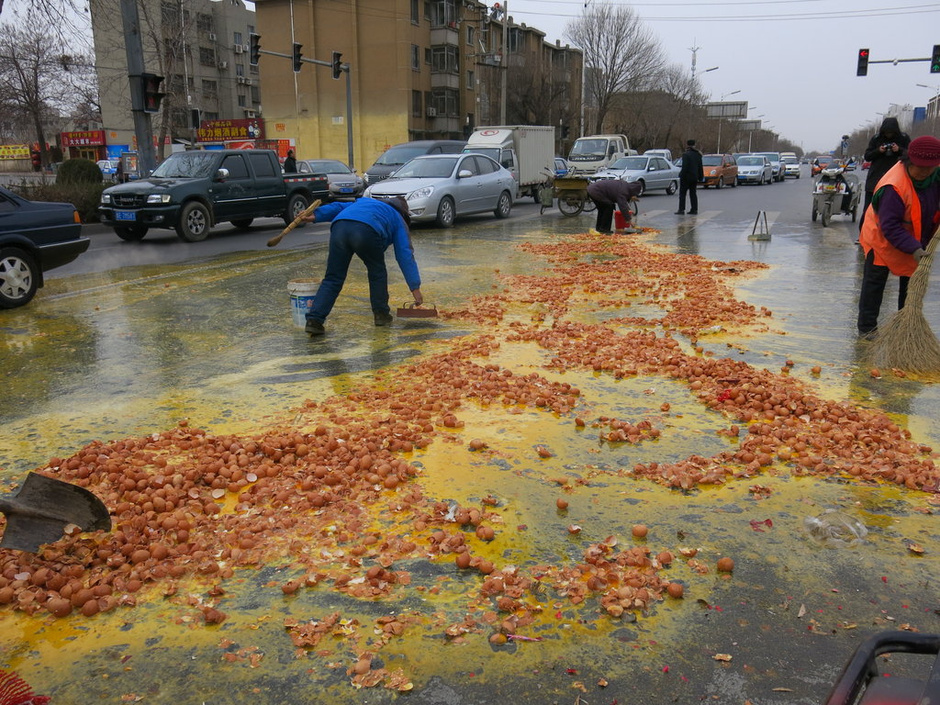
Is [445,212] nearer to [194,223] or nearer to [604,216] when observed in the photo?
[604,216]

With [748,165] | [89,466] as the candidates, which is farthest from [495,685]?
[748,165]

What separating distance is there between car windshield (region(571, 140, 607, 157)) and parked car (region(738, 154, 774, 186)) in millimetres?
11932

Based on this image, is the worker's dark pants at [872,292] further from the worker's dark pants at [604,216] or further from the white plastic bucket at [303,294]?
the worker's dark pants at [604,216]

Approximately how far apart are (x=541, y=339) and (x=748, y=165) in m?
39.0

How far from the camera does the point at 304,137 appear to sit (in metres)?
52.8

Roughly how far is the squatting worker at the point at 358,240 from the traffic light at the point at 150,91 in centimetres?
1243

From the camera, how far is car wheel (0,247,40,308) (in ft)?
28.9

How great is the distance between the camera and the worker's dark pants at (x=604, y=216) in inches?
645

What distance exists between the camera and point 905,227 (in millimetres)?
6605

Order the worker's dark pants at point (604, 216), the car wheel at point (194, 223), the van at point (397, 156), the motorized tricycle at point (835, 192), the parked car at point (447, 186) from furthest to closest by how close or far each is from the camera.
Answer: the van at point (397, 156) < the parked car at point (447, 186) < the motorized tricycle at point (835, 192) < the worker's dark pants at point (604, 216) < the car wheel at point (194, 223)

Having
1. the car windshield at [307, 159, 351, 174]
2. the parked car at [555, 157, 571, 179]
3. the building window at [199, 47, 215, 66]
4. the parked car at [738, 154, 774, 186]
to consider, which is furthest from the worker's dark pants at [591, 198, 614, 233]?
the building window at [199, 47, 215, 66]

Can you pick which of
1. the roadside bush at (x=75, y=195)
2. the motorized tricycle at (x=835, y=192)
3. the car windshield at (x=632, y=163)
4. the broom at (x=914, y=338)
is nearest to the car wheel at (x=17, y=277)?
the broom at (x=914, y=338)

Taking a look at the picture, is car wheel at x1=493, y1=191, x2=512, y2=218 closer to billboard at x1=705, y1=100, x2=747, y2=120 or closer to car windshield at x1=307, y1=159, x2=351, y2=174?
car windshield at x1=307, y1=159, x2=351, y2=174

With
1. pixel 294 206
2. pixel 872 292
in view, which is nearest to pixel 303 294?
pixel 872 292
